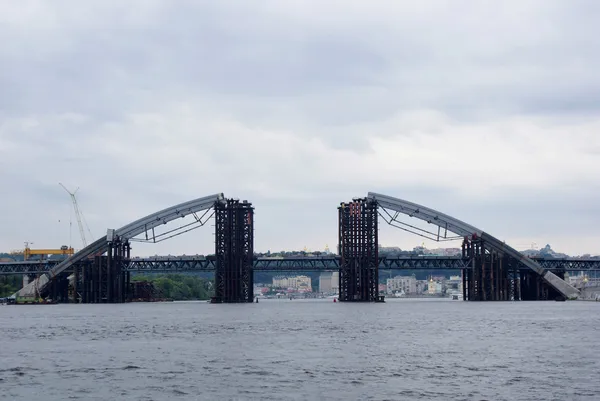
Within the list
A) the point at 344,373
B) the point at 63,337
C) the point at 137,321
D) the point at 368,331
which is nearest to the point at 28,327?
the point at 137,321

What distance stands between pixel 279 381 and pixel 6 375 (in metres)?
22.9

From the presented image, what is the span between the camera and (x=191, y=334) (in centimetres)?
12750

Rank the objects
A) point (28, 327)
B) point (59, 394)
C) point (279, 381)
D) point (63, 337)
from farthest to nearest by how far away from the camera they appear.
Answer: point (28, 327), point (63, 337), point (279, 381), point (59, 394)

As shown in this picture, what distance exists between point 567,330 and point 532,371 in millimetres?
52957

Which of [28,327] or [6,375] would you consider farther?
[28,327]

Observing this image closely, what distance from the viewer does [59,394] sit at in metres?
69.1

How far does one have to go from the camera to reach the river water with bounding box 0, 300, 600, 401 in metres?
69.4

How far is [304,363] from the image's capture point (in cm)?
8712

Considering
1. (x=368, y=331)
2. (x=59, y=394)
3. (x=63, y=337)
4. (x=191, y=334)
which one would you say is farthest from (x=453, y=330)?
(x=59, y=394)

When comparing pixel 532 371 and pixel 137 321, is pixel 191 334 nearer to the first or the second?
pixel 137 321

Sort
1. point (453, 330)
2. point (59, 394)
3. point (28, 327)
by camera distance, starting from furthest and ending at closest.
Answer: point (28, 327)
point (453, 330)
point (59, 394)

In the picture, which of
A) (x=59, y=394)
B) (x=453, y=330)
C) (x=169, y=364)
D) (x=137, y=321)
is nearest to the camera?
(x=59, y=394)

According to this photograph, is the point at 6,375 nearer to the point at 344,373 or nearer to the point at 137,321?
the point at 344,373

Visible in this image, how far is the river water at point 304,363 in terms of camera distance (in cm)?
6944
